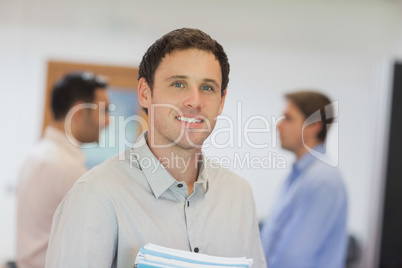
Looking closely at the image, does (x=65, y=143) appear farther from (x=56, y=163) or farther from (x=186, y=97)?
(x=186, y=97)

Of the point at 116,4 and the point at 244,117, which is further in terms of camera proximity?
the point at 116,4

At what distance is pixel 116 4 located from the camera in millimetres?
2596

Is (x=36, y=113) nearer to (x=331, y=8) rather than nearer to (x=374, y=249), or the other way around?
(x=331, y=8)

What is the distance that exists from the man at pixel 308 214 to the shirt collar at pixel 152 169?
0.48m

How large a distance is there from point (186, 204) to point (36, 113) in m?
2.11

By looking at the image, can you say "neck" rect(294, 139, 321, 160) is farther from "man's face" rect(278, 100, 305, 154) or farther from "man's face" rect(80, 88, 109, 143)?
"man's face" rect(80, 88, 109, 143)

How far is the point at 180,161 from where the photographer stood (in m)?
0.70

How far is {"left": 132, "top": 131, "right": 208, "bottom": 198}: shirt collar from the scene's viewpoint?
68 centimetres

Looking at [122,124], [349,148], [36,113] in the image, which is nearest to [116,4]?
[36,113]

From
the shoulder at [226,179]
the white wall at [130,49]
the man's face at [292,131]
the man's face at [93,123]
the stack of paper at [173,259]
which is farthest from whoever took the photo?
the white wall at [130,49]

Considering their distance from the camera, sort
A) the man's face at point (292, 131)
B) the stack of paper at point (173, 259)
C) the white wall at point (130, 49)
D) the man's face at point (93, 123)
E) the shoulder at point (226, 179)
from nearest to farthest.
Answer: the stack of paper at point (173, 259) → the shoulder at point (226, 179) → the man's face at point (93, 123) → the man's face at point (292, 131) → the white wall at point (130, 49)

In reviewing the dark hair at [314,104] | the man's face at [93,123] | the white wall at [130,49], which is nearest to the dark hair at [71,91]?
the man's face at [93,123]

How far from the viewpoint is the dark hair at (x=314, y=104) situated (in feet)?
3.47

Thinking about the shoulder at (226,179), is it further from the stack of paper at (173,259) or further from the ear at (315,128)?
the ear at (315,128)
